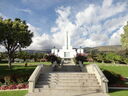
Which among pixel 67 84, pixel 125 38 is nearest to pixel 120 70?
pixel 67 84

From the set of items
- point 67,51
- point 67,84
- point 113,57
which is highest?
point 67,51

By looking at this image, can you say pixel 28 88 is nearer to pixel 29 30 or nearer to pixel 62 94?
pixel 62 94

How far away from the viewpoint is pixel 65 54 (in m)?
68.1

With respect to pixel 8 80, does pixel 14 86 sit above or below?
below

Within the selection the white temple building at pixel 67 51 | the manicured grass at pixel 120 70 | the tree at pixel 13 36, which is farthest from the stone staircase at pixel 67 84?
the white temple building at pixel 67 51

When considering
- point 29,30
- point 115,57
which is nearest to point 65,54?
point 115,57

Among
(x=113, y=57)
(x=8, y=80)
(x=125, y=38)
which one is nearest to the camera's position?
(x=8, y=80)

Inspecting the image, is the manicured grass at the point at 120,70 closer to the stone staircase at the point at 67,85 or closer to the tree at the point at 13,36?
the stone staircase at the point at 67,85

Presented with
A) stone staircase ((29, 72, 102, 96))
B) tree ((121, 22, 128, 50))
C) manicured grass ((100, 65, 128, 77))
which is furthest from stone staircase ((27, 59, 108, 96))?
tree ((121, 22, 128, 50))

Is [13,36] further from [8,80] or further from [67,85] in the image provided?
[67,85]

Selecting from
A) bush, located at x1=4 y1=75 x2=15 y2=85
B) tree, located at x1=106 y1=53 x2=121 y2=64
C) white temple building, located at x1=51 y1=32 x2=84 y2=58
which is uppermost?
white temple building, located at x1=51 y1=32 x2=84 y2=58

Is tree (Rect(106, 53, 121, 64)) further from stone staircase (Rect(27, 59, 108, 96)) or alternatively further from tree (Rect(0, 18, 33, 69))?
stone staircase (Rect(27, 59, 108, 96))

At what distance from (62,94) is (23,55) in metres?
36.0

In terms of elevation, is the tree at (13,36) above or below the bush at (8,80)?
above
